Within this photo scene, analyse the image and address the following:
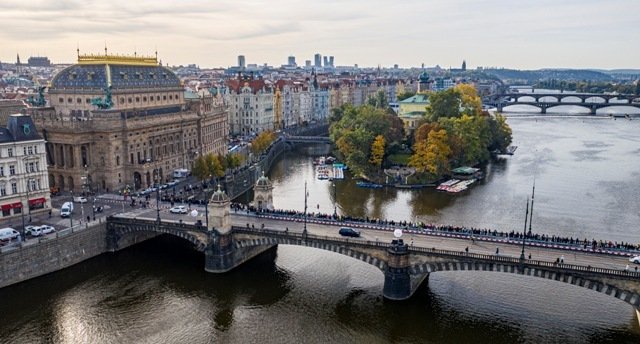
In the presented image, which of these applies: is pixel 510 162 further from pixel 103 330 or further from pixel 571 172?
pixel 103 330

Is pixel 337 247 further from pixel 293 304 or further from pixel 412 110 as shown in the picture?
pixel 412 110

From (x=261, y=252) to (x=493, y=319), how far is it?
2767 centimetres

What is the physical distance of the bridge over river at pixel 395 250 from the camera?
156ft

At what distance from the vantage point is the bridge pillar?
52156 millimetres

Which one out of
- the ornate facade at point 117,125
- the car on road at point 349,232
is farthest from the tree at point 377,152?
the car on road at point 349,232

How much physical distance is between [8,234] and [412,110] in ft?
380

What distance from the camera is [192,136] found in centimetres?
10438

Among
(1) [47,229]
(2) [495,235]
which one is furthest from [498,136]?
(1) [47,229]

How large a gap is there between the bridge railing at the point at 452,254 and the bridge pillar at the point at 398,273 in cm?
80

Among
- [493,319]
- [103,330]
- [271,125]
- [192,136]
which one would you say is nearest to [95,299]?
[103,330]

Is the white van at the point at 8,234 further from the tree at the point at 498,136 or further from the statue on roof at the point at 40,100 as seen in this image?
the tree at the point at 498,136

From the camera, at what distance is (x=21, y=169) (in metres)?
68.8

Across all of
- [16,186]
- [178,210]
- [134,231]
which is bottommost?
[134,231]

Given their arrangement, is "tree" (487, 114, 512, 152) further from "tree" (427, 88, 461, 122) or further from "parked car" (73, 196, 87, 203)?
"parked car" (73, 196, 87, 203)
